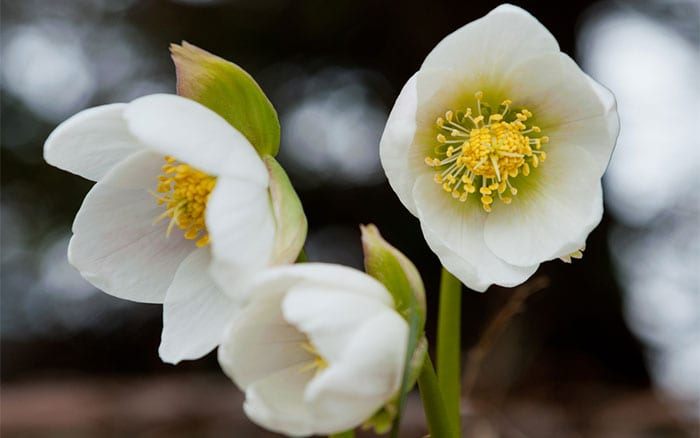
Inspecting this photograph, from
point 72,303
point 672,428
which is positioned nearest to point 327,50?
point 72,303

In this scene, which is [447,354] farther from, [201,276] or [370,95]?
[370,95]

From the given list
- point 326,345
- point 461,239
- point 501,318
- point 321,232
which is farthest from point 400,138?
point 321,232

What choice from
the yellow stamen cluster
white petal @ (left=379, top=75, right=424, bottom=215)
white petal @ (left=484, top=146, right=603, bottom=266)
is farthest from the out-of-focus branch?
the yellow stamen cluster

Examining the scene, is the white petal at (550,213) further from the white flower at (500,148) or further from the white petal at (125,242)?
the white petal at (125,242)

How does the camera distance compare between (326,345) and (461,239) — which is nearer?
(326,345)

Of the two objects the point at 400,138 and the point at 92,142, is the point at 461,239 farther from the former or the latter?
the point at 92,142

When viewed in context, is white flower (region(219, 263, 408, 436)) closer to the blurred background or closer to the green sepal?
the green sepal
